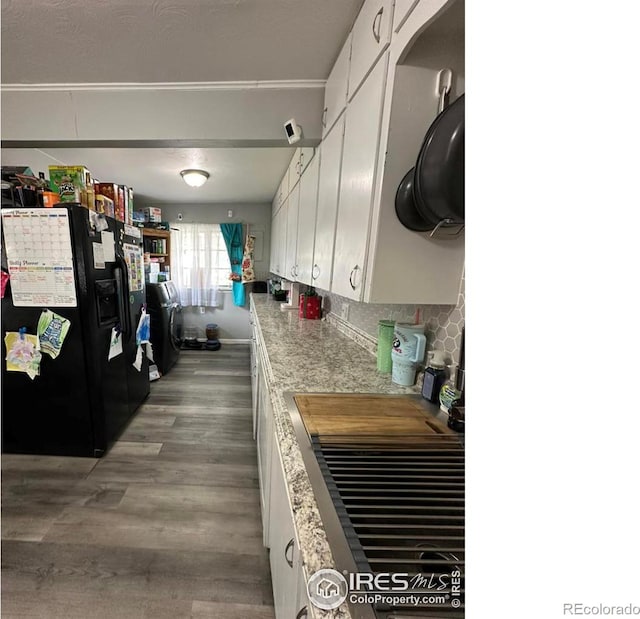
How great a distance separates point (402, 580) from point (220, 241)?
494 cm

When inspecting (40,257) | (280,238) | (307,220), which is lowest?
(40,257)

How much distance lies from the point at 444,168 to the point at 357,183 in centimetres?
42

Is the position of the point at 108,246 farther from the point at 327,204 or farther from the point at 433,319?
the point at 433,319

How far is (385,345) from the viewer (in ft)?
4.34

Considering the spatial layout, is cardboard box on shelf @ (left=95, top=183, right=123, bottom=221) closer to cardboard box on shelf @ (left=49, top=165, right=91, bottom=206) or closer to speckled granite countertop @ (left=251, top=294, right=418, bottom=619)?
cardboard box on shelf @ (left=49, top=165, right=91, bottom=206)

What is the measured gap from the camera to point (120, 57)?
1.44m

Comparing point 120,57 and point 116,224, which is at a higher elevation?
point 120,57

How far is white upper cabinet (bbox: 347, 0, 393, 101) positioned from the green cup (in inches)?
37.5

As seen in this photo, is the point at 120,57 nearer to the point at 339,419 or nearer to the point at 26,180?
the point at 26,180

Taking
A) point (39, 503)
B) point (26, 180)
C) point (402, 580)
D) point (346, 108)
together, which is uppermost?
point (346, 108)

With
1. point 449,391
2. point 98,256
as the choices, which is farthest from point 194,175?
point 449,391

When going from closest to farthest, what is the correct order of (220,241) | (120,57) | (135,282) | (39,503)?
(120,57) < (39,503) < (135,282) < (220,241)
